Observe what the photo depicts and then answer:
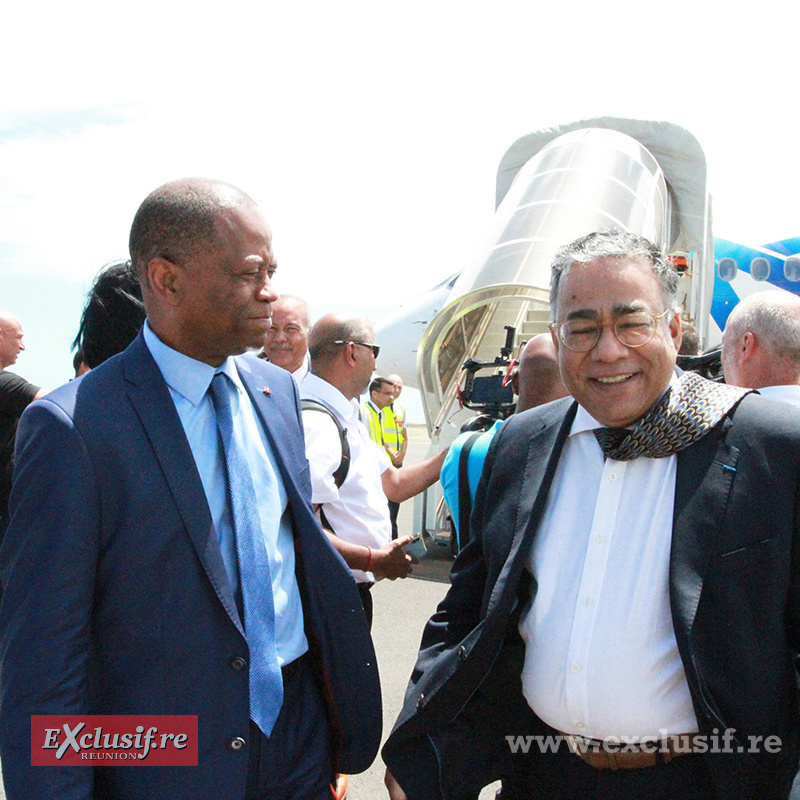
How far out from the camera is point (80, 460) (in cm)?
140

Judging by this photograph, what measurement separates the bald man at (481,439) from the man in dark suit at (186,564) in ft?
2.22

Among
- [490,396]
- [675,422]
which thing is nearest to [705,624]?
[675,422]

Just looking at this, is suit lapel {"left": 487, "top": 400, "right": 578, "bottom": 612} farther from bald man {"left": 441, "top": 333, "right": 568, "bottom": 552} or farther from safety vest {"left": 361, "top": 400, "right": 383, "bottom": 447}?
safety vest {"left": 361, "top": 400, "right": 383, "bottom": 447}

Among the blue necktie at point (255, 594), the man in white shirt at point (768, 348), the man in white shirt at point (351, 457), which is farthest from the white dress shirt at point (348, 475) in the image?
the man in white shirt at point (768, 348)

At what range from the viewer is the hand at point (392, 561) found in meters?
2.56

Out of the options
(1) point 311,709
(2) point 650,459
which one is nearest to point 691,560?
(2) point 650,459

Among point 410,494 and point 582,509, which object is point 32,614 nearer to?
point 582,509

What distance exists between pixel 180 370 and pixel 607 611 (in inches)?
41.3

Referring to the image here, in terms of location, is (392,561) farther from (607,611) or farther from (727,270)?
(727,270)

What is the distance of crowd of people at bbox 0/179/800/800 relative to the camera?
1.43m

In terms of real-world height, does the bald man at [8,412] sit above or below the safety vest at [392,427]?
above

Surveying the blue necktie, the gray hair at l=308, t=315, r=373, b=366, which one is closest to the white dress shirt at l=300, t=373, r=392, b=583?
the gray hair at l=308, t=315, r=373, b=366

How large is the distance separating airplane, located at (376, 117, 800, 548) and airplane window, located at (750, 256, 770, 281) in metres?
7.93

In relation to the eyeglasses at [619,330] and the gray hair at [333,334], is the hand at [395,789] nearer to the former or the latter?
the eyeglasses at [619,330]
